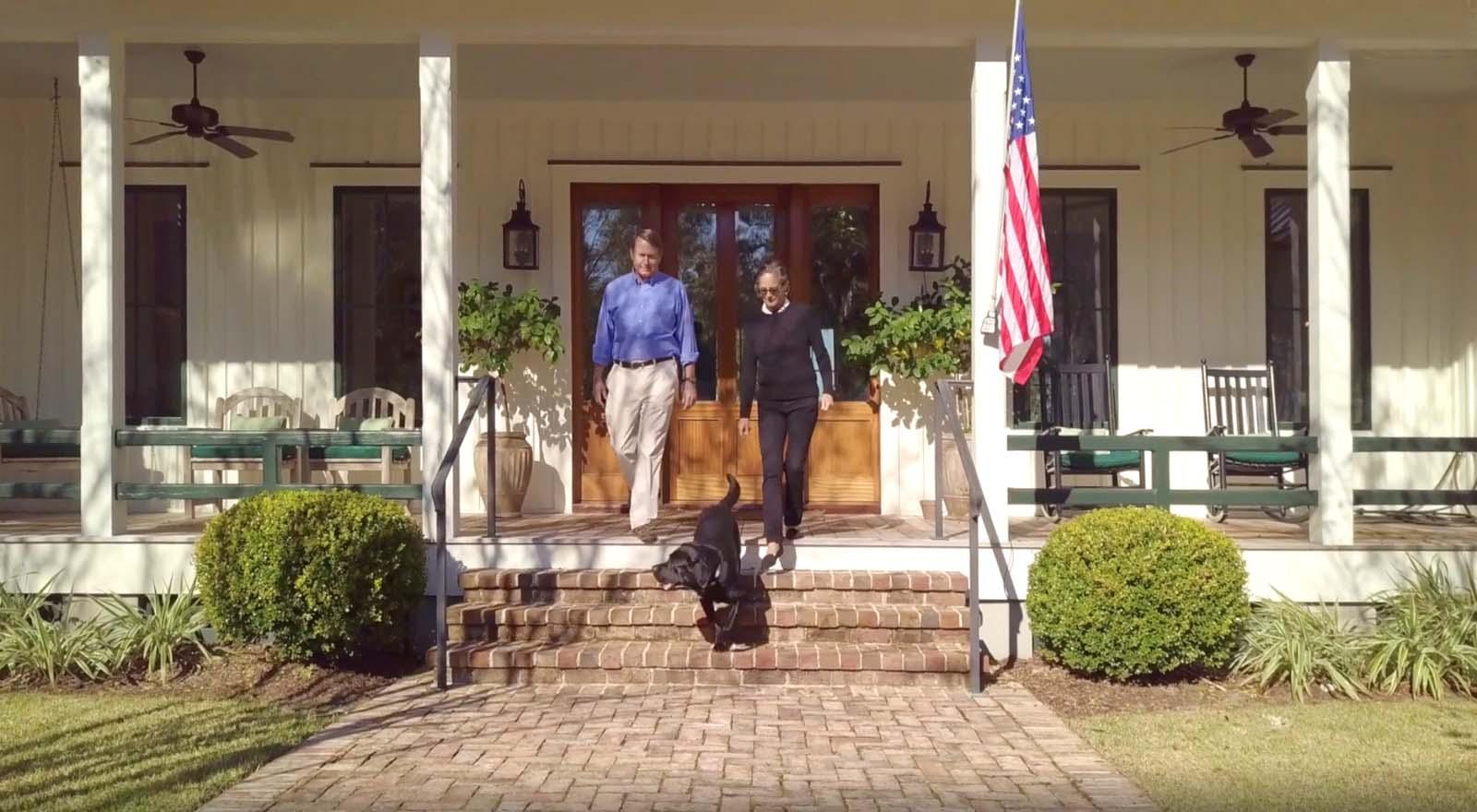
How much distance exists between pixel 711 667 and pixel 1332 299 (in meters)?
4.10

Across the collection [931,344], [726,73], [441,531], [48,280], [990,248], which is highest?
[726,73]

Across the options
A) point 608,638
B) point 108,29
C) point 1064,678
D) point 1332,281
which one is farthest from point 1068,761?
point 108,29

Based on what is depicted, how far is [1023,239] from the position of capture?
23.9ft

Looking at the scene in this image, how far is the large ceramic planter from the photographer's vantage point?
947 cm

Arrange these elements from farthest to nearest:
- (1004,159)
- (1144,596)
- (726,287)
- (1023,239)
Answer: (726,287)
(1004,159)
(1023,239)
(1144,596)

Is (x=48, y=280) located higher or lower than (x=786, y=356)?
higher

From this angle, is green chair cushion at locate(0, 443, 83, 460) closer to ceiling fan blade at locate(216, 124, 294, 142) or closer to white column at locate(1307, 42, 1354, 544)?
ceiling fan blade at locate(216, 124, 294, 142)

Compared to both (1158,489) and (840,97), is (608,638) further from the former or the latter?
(840,97)

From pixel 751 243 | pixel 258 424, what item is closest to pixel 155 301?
pixel 258 424

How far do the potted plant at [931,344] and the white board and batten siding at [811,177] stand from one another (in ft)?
1.63

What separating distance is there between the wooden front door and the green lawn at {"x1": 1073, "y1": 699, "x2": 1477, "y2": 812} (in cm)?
409

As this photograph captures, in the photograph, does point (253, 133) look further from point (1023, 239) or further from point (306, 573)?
point (1023, 239)

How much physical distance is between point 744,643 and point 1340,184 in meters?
4.27

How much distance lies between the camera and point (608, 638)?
7316 millimetres
